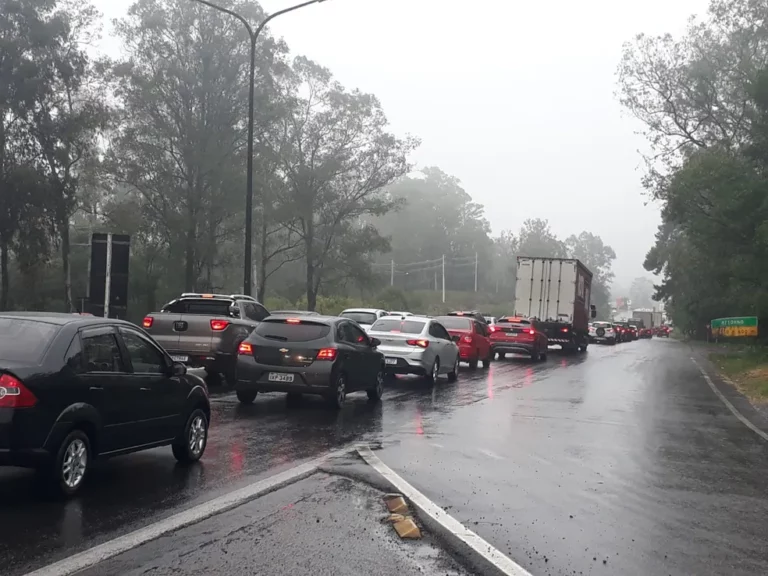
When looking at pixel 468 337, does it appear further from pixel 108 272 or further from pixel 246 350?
pixel 246 350

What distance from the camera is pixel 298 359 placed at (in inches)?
545

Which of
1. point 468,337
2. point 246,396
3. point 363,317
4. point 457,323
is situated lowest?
point 246,396

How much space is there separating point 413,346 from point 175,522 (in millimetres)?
13268

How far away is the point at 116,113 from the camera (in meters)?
41.5

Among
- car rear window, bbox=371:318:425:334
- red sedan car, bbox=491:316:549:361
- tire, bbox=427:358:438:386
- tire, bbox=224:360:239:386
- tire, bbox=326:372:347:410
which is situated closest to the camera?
tire, bbox=326:372:347:410

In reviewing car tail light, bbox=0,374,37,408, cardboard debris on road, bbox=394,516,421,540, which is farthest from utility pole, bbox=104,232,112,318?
cardboard debris on road, bbox=394,516,421,540

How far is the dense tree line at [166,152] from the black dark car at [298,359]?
18.3m

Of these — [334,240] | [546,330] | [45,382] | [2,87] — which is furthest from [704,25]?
[45,382]

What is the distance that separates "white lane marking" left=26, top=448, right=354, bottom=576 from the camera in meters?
5.45

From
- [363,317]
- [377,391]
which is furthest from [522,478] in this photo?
[363,317]

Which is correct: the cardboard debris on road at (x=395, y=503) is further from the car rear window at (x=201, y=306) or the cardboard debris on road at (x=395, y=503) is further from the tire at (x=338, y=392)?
the car rear window at (x=201, y=306)

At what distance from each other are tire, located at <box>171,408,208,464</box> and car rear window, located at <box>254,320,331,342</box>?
4450 millimetres

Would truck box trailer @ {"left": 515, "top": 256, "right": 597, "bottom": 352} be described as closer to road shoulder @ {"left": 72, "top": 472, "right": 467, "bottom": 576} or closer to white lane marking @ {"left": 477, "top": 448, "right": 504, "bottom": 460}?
white lane marking @ {"left": 477, "top": 448, "right": 504, "bottom": 460}

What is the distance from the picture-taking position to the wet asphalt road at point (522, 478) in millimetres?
6242
